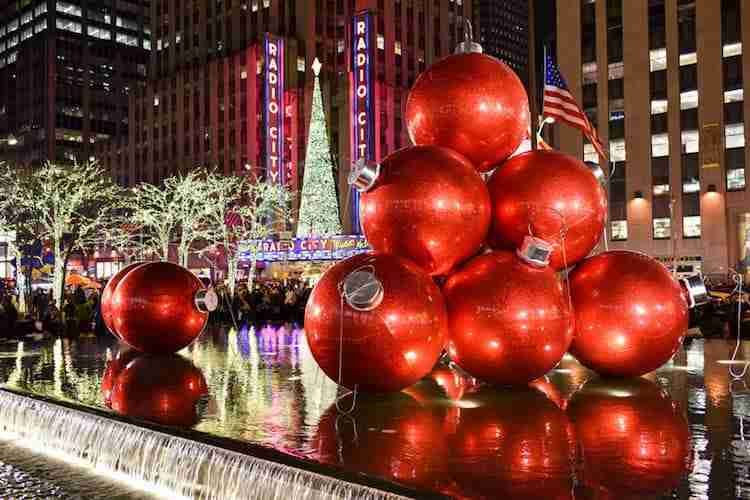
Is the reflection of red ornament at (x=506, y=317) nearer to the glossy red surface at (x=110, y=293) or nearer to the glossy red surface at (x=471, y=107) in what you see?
the glossy red surface at (x=471, y=107)

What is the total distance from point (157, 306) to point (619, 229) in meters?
51.0

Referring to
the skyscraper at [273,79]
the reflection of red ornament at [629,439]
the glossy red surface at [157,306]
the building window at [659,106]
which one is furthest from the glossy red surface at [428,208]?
the skyscraper at [273,79]

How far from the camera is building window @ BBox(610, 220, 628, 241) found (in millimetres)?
58531

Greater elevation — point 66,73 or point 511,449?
point 66,73

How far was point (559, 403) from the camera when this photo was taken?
28.7 feet

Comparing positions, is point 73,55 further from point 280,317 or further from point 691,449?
point 691,449

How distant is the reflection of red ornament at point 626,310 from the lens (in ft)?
30.3

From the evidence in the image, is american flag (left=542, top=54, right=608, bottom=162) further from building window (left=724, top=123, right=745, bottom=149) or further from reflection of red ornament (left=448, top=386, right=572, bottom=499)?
building window (left=724, top=123, right=745, bottom=149)

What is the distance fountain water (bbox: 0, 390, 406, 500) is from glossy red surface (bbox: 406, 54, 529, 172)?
4.92 metres

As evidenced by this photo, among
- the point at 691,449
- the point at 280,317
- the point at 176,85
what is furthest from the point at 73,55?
Result: the point at 691,449

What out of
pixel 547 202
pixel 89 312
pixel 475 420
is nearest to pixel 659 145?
pixel 89 312

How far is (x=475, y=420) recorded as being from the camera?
7691mm

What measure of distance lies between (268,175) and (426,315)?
66.8 m

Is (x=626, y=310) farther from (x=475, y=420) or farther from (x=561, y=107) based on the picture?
(x=561, y=107)
